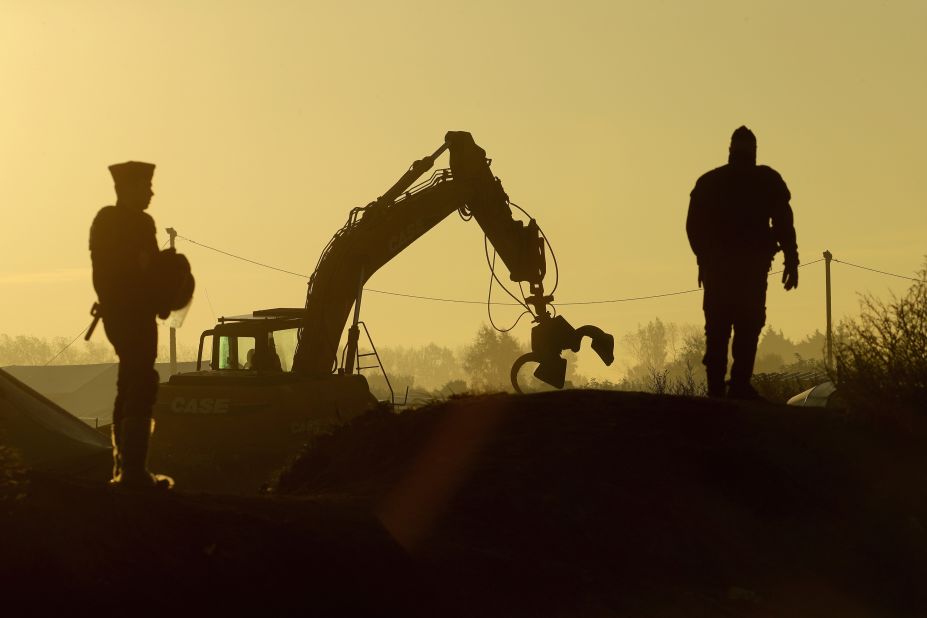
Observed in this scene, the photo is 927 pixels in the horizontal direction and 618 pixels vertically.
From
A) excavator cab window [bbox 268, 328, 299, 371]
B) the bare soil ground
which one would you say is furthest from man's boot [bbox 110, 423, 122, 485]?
excavator cab window [bbox 268, 328, 299, 371]

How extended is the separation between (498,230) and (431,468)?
1335 cm

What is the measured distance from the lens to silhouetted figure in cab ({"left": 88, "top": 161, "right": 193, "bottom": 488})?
1008cm

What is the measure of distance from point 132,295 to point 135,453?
3.54 ft

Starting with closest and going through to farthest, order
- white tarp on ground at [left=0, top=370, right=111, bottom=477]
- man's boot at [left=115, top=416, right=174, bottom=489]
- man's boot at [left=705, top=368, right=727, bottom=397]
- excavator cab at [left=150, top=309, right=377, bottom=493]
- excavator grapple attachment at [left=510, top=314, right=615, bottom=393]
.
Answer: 1. man's boot at [left=115, top=416, right=174, bottom=489]
2. man's boot at [left=705, top=368, right=727, bottom=397]
3. white tarp on ground at [left=0, top=370, right=111, bottom=477]
4. excavator grapple attachment at [left=510, top=314, right=615, bottom=393]
5. excavator cab at [left=150, top=309, right=377, bottom=493]

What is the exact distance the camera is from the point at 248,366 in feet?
84.3

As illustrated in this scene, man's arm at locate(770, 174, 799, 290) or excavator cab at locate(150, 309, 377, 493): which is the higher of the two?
man's arm at locate(770, 174, 799, 290)

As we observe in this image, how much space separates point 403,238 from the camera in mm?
25453

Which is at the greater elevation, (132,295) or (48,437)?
(132,295)

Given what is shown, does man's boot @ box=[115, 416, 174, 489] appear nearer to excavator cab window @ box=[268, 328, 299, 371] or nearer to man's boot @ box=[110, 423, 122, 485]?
man's boot @ box=[110, 423, 122, 485]

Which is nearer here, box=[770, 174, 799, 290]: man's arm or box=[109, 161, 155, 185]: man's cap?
box=[109, 161, 155, 185]: man's cap

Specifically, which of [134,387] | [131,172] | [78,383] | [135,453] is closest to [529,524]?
[135,453]

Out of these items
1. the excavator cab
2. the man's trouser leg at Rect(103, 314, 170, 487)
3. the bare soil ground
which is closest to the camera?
the bare soil ground

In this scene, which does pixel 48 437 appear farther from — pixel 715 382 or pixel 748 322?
pixel 748 322

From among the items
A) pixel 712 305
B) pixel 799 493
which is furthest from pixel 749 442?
pixel 712 305
